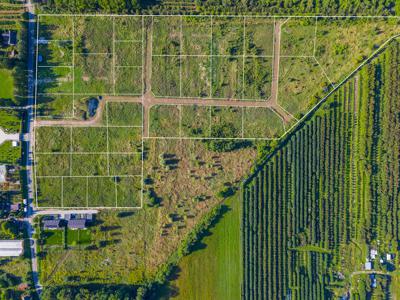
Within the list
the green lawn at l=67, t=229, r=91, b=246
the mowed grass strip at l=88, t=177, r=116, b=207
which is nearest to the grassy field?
the mowed grass strip at l=88, t=177, r=116, b=207

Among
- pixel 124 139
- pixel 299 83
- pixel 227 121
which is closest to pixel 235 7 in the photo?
pixel 299 83

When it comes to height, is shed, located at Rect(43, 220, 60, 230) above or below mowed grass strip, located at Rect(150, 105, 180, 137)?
below

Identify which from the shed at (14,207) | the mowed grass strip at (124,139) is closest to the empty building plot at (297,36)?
the mowed grass strip at (124,139)

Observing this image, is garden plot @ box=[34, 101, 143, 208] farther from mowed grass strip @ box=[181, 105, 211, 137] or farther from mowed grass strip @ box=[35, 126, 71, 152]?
mowed grass strip @ box=[181, 105, 211, 137]

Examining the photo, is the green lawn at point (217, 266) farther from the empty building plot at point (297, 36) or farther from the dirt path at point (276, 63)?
the empty building plot at point (297, 36)

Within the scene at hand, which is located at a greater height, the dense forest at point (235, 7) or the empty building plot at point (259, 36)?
the dense forest at point (235, 7)

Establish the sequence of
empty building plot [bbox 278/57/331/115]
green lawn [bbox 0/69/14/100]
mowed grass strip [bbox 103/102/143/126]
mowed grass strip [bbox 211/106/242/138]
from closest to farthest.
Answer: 1. green lawn [bbox 0/69/14/100]
2. mowed grass strip [bbox 103/102/143/126]
3. mowed grass strip [bbox 211/106/242/138]
4. empty building plot [bbox 278/57/331/115]

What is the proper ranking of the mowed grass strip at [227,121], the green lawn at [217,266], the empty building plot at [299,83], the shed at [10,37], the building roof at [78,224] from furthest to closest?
the empty building plot at [299,83]
the mowed grass strip at [227,121]
the green lawn at [217,266]
the building roof at [78,224]
the shed at [10,37]
